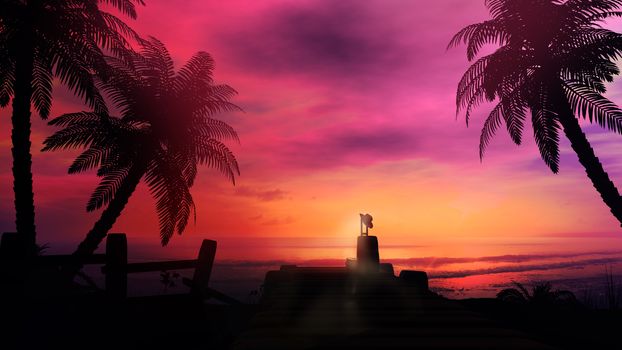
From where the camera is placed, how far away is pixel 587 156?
859 inches

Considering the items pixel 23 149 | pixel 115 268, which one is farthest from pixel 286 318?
pixel 23 149

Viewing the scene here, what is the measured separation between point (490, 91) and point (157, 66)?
1594cm

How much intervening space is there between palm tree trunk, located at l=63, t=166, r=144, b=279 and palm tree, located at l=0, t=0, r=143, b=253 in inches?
117

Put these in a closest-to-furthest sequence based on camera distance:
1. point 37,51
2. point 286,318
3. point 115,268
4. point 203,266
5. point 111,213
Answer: point 286,318
point 115,268
point 203,266
point 37,51
point 111,213

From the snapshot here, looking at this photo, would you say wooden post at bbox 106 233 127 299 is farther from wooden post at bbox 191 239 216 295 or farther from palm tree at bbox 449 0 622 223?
palm tree at bbox 449 0 622 223

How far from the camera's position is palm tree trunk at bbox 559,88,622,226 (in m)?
21.5

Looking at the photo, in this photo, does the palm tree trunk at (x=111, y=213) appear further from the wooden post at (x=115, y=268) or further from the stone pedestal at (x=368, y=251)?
the wooden post at (x=115, y=268)

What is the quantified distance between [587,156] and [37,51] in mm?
23199

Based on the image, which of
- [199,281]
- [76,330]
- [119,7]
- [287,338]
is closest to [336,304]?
[287,338]

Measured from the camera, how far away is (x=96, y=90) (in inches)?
844

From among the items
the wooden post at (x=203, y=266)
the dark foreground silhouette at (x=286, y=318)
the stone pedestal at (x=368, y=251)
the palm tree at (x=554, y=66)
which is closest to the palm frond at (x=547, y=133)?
the palm tree at (x=554, y=66)

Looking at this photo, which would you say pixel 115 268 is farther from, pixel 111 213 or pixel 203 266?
pixel 111 213

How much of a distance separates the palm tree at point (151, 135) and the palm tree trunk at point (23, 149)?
244 centimetres

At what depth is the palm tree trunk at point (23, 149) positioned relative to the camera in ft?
62.3
